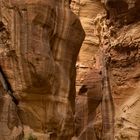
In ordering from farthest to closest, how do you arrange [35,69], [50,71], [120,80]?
[120,80] → [50,71] → [35,69]

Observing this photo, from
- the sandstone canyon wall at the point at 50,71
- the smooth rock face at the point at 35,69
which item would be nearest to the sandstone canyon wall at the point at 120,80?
the sandstone canyon wall at the point at 50,71

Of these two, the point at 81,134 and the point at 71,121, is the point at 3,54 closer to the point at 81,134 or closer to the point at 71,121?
the point at 71,121

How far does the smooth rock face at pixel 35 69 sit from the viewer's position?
503 inches

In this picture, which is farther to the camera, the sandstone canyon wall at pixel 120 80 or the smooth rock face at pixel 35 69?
the sandstone canyon wall at pixel 120 80

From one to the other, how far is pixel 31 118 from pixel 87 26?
43.1 feet

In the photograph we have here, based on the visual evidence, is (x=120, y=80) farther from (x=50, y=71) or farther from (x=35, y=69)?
(x=35, y=69)

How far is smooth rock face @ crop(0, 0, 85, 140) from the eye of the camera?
41.9ft

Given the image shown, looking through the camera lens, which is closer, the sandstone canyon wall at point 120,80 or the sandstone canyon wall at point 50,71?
the sandstone canyon wall at point 50,71

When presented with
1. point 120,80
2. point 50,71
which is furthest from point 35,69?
point 120,80

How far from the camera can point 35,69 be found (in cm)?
1278

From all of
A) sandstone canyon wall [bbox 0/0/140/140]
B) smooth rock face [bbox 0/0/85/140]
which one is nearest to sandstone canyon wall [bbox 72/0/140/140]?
sandstone canyon wall [bbox 0/0/140/140]

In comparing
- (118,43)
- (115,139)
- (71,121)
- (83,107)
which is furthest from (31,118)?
(83,107)

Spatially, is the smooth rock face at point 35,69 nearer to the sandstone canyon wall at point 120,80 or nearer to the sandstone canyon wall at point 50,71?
the sandstone canyon wall at point 50,71

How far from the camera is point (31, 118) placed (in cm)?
1287
